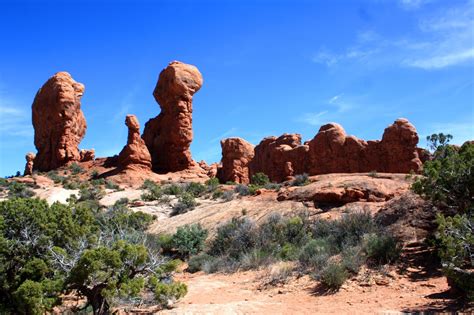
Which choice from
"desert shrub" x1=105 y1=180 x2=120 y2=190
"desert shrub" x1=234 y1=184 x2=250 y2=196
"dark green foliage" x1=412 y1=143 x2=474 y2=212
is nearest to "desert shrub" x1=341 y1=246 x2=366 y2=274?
"dark green foliage" x1=412 y1=143 x2=474 y2=212

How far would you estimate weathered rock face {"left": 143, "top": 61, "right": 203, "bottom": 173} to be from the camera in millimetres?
43500

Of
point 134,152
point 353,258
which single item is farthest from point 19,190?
point 353,258

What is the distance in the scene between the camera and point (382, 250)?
1024 centimetres

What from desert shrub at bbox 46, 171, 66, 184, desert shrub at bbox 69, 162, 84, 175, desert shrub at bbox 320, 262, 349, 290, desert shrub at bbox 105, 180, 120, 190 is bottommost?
desert shrub at bbox 320, 262, 349, 290

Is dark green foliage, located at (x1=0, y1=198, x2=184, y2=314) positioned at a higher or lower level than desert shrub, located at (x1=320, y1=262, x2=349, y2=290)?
higher

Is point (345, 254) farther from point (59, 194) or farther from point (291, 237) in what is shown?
point (59, 194)

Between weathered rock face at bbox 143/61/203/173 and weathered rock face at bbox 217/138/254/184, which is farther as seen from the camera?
weathered rock face at bbox 143/61/203/173

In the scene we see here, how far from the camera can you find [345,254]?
10.6 meters

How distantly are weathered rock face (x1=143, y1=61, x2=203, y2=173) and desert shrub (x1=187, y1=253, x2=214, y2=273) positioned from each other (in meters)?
29.2

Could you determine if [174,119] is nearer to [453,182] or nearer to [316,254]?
[316,254]

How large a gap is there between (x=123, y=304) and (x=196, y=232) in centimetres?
705

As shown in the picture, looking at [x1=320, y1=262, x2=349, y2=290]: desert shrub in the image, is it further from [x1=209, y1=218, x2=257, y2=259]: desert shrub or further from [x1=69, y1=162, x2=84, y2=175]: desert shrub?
[x1=69, y1=162, x2=84, y2=175]: desert shrub

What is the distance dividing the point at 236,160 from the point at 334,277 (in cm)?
3270

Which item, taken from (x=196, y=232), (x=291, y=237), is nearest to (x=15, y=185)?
(x=196, y=232)
